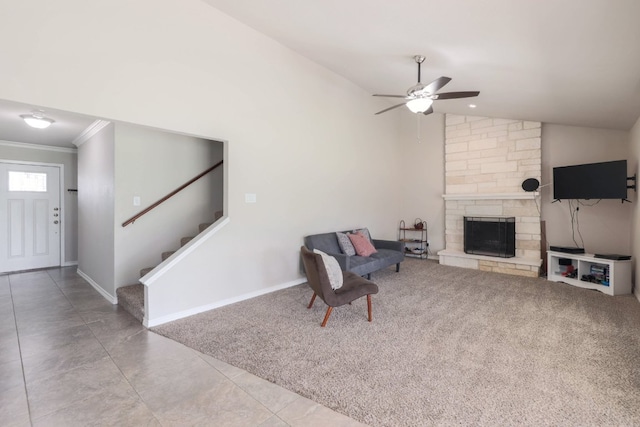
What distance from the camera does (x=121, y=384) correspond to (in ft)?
7.18

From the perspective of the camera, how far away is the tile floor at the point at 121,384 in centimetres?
184

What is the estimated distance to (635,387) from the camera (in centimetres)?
209

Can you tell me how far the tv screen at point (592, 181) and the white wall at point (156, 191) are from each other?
569cm

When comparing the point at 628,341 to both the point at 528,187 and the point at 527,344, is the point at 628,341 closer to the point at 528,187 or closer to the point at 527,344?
the point at 527,344

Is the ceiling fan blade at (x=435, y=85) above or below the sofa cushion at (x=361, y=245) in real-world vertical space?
above

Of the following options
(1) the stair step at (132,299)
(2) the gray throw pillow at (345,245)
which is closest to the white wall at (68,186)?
(1) the stair step at (132,299)

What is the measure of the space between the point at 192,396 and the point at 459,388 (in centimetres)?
184

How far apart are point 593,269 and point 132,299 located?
6.71m

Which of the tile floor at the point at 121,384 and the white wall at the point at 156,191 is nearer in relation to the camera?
the tile floor at the point at 121,384

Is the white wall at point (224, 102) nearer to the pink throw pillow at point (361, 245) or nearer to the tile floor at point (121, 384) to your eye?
the pink throw pillow at point (361, 245)

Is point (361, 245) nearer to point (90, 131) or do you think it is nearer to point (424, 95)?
point (424, 95)

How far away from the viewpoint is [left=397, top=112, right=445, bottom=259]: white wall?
6852 millimetres

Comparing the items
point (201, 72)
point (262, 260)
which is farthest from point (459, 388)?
point (201, 72)

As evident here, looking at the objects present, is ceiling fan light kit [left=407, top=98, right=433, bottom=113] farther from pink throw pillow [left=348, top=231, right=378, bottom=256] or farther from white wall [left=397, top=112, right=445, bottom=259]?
white wall [left=397, top=112, right=445, bottom=259]
